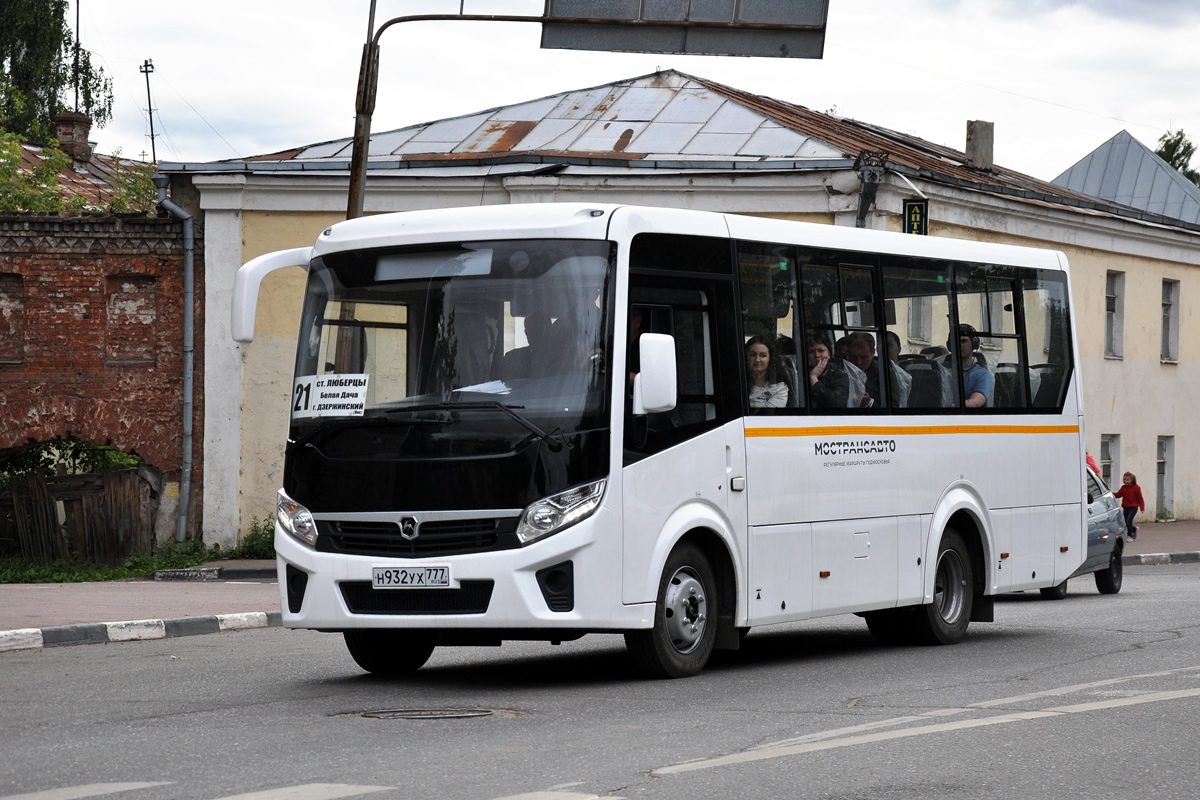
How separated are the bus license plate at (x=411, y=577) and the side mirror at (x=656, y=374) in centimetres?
148

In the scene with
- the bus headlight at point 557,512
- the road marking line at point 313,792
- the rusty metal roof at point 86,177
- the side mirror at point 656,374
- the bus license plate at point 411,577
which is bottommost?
the road marking line at point 313,792

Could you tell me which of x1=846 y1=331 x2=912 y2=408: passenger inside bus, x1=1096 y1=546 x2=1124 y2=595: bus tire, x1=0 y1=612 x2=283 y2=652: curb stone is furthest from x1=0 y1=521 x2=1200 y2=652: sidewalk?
x1=1096 y1=546 x2=1124 y2=595: bus tire

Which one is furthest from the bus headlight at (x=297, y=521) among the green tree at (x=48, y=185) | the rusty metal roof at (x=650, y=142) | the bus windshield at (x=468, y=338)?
the green tree at (x=48, y=185)

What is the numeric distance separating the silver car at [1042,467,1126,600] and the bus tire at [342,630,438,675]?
10.1 meters

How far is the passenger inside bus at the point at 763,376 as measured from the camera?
10766 millimetres

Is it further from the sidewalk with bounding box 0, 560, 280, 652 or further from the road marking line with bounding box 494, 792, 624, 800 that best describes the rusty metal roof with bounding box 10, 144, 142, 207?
the road marking line with bounding box 494, 792, 624, 800

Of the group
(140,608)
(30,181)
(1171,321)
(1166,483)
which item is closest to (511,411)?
(140,608)

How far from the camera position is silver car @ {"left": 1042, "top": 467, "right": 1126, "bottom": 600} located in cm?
1912

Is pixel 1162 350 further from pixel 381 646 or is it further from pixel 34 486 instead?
pixel 381 646

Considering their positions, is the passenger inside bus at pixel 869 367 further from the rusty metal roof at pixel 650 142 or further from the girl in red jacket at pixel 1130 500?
the girl in red jacket at pixel 1130 500

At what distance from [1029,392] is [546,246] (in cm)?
526

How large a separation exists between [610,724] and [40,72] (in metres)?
47.8

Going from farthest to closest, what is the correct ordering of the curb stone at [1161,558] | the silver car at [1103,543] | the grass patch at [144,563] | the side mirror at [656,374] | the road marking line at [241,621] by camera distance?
1. the curb stone at [1161,558]
2. the grass patch at [144,563]
3. the silver car at [1103,543]
4. the road marking line at [241,621]
5. the side mirror at [656,374]

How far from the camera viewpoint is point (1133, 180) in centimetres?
5347
